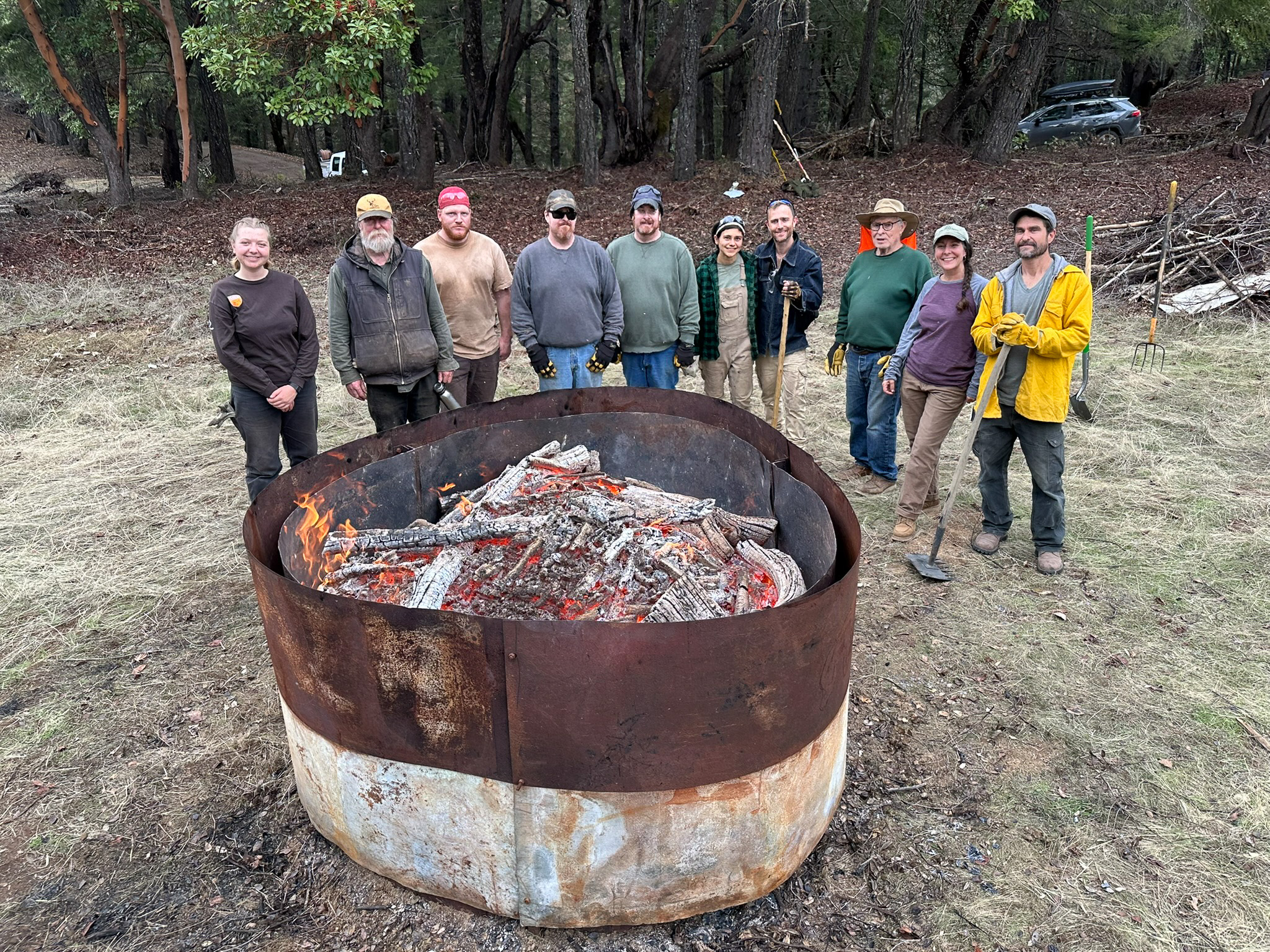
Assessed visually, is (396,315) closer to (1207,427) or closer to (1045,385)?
(1045,385)

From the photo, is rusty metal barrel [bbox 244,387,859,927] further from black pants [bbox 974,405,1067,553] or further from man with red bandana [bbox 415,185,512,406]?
man with red bandana [bbox 415,185,512,406]

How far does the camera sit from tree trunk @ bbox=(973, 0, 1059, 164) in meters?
14.5

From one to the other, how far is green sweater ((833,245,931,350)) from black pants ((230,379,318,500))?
3.49m

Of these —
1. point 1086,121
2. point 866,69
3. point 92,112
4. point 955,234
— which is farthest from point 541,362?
point 1086,121

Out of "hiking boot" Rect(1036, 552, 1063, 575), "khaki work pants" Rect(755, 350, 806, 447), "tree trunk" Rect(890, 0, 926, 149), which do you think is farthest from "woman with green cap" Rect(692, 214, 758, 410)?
"tree trunk" Rect(890, 0, 926, 149)

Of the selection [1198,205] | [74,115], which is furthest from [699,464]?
[74,115]

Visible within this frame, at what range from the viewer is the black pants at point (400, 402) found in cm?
518

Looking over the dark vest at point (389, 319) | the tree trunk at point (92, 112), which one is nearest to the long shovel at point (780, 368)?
the dark vest at point (389, 319)

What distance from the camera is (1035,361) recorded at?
15.3 ft

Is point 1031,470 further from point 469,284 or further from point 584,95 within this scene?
point 584,95

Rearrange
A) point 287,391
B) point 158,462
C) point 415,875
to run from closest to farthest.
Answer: point 415,875, point 287,391, point 158,462

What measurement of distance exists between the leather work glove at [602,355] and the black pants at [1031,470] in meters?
2.34

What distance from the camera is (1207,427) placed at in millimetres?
6934

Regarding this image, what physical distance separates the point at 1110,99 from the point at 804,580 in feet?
70.2
